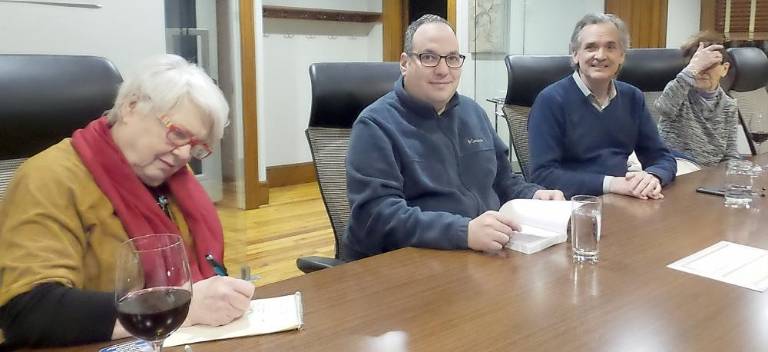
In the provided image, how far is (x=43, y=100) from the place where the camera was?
1.40 meters

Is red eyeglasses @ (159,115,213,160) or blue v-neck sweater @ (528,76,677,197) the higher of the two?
red eyeglasses @ (159,115,213,160)

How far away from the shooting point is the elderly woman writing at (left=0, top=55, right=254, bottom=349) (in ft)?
3.21

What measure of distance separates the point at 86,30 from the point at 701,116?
2413 mm

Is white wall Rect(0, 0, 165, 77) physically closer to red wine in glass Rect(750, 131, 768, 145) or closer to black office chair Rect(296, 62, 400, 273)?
black office chair Rect(296, 62, 400, 273)

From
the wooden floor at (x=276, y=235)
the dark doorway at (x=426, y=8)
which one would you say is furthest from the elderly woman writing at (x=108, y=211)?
the dark doorway at (x=426, y=8)

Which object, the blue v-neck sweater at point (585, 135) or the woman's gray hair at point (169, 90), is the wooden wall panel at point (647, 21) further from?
the woman's gray hair at point (169, 90)

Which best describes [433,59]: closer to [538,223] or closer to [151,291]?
[538,223]

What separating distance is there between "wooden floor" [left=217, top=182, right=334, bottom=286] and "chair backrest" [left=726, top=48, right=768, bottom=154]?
87.6 inches

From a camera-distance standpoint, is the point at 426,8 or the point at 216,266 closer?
the point at 216,266

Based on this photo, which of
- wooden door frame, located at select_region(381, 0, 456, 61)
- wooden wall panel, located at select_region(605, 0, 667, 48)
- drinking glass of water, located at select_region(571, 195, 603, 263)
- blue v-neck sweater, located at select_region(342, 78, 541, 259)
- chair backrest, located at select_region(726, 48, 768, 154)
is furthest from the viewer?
wooden door frame, located at select_region(381, 0, 456, 61)

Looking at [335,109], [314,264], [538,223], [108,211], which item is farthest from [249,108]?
[108,211]

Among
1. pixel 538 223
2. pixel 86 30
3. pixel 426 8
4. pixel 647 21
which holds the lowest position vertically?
pixel 538 223

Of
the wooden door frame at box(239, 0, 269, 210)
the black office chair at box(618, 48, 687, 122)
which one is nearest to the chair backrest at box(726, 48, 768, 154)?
the black office chair at box(618, 48, 687, 122)

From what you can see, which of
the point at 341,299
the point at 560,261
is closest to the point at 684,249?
the point at 560,261
